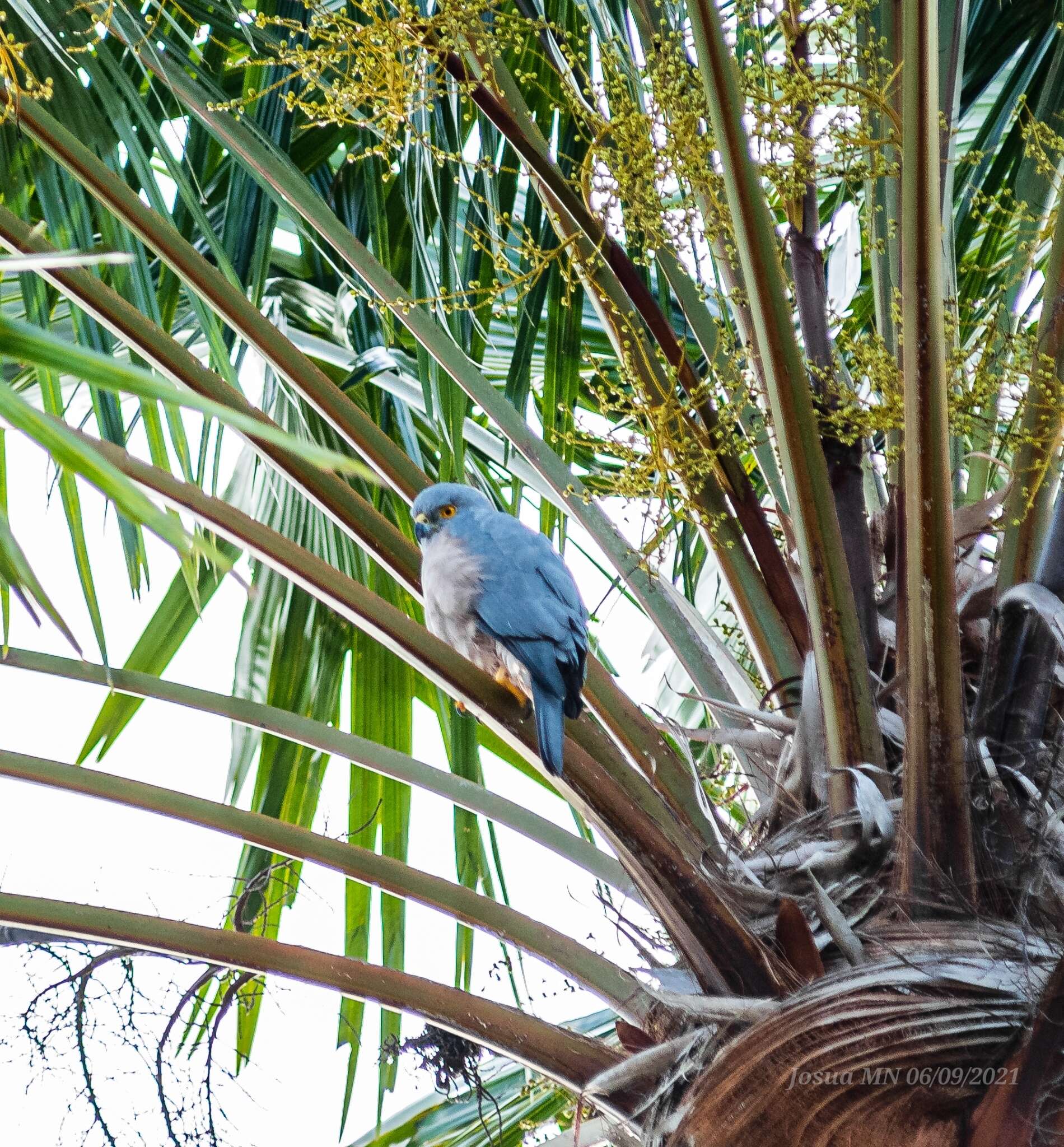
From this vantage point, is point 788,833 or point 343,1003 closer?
point 788,833

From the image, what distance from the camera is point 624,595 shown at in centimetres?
227

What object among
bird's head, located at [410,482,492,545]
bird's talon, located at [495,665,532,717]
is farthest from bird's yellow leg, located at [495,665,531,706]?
bird's head, located at [410,482,492,545]

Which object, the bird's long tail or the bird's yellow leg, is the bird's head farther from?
the bird's long tail

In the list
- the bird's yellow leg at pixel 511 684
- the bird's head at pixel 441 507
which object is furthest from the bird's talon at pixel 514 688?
the bird's head at pixel 441 507

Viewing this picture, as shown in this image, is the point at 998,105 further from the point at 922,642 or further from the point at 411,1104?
the point at 411,1104

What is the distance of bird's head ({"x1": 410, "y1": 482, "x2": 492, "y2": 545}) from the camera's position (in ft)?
5.74

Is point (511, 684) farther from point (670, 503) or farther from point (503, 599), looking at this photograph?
point (670, 503)

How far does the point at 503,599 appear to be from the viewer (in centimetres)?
166

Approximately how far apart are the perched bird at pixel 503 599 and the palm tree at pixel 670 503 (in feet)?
0.29

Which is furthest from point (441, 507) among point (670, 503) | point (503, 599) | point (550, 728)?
point (550, 728)

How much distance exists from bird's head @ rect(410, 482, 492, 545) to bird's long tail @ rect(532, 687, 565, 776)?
385mm

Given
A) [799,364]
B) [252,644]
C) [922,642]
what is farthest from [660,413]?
[252,644]

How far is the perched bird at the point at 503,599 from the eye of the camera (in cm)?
155

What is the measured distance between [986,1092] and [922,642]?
0.41m
